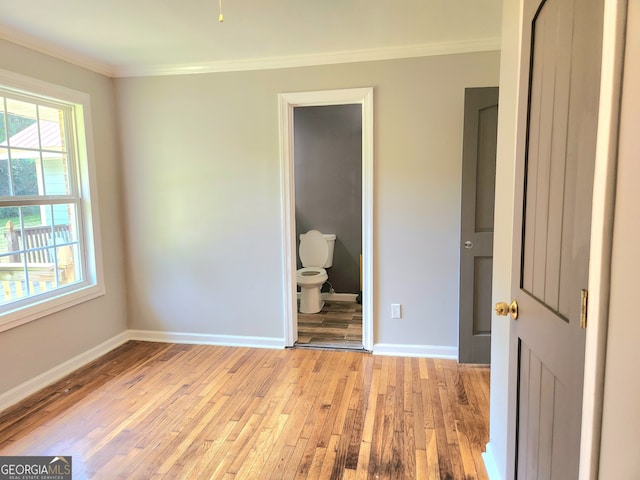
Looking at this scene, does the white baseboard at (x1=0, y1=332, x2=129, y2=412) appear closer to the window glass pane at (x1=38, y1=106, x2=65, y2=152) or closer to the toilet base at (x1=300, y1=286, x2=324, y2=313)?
the window glass pane at (x1=38, y1=106, x2=65, y2=152)

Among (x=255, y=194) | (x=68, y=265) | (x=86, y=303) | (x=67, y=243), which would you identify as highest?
(x=255, y=194)

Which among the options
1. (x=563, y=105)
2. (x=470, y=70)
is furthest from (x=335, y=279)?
(x=563, y=105)

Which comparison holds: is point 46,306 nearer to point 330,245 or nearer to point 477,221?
point 330,245

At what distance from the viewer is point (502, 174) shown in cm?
168

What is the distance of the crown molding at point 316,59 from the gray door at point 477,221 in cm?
36

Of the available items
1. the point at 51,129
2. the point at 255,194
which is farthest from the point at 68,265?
the point at 255,194

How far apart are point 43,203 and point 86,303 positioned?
0.85 m

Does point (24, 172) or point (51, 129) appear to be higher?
point (51, 129)

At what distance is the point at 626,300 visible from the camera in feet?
2.43

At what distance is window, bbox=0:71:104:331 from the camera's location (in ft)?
8.27

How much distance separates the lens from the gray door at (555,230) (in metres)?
0.90

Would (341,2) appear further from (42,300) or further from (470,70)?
(42,300)

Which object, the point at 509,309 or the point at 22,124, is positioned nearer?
the point at 509,309

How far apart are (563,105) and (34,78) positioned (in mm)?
3122
